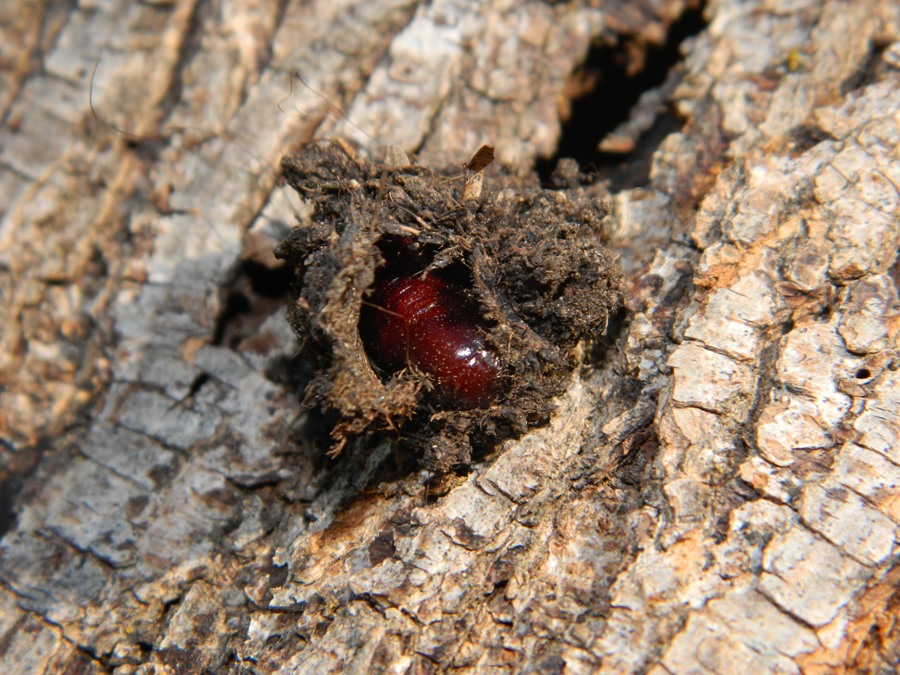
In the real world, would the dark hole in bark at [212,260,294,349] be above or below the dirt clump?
below

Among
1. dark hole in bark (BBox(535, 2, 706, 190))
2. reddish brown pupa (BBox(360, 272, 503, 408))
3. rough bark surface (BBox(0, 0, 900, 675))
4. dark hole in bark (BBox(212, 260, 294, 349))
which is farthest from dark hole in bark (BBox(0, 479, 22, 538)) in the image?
dark hole in bark (BBox(535, 2, 706, 190))

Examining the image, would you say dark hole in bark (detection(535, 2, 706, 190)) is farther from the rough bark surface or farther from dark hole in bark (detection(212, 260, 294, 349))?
dark hole in bark (detection(212, 260, 294, 349))

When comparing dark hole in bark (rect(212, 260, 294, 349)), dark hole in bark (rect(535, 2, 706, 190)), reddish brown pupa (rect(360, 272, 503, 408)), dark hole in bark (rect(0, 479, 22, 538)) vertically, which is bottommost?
dark hole in bark (rect(0, 479, 22, 538))

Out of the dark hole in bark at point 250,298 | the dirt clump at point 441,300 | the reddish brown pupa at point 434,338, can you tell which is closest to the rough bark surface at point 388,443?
the dark hole in bark at point 250,298

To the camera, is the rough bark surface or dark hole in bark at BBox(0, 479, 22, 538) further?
dark hole in bark at BBox(0, 479, 22, 538)

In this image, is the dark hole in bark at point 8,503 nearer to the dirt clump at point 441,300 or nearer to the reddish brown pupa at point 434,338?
the dirt clump at point 441,300

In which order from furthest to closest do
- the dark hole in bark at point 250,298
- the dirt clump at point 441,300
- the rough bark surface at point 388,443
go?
the dark hole in bark at point 250,298 < the dirt clump at point 441,300 < the rough bark surface at point 388,443

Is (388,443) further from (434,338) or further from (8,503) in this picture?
(8,503)

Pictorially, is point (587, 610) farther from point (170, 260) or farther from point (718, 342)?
point (170, 260)

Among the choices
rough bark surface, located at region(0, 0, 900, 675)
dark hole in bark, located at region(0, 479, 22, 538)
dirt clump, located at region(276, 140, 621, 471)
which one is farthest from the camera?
dark hole in bark, located at region(0, 479, 22, 538)
